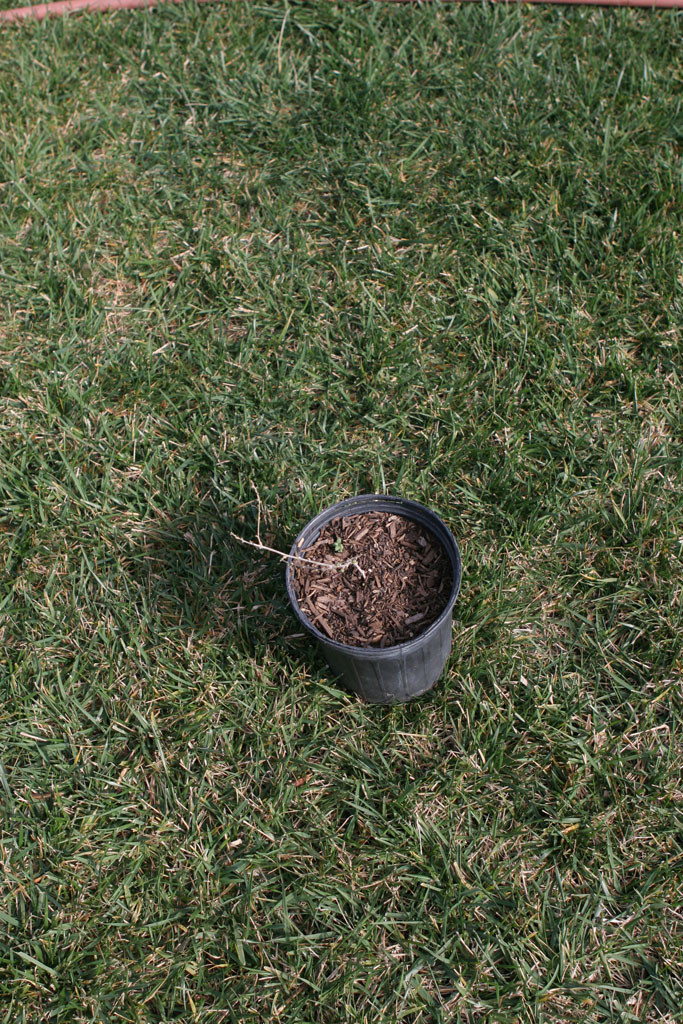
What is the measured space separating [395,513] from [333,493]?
0.44m

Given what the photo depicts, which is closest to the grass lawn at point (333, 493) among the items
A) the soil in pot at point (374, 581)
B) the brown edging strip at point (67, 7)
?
the brown edging strip at point (67, 7)

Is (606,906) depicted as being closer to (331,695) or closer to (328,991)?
(328,991)

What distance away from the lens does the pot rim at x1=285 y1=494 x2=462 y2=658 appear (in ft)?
A: 6.86

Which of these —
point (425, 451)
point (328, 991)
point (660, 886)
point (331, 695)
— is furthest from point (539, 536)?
point (328, 991)

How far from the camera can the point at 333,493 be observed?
2.77 m

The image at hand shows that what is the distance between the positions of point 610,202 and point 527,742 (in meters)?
2.11

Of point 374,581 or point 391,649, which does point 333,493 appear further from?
point 391,649

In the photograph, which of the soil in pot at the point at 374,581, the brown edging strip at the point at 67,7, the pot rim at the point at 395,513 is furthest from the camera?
the brown edging strip at the point at 67,7

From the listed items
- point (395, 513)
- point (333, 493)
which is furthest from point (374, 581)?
point (333, 493)

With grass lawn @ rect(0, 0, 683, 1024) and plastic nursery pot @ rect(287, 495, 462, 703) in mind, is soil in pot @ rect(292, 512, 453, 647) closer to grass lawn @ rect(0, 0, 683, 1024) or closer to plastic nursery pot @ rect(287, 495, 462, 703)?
plastic nursery pot @ rect(287, 495, 462, 703)

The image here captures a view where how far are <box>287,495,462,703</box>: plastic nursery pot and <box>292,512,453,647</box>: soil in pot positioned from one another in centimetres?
3

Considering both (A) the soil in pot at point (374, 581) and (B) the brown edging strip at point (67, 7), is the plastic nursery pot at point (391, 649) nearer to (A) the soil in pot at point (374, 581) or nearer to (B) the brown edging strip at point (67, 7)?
(A) the soil in pot at point (374, 581)

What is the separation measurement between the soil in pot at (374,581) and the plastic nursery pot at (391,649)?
0.10 ft

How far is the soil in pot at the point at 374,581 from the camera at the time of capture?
2.19 metres
